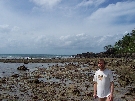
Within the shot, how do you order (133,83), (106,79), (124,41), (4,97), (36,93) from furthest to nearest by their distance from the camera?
1. (124,41)
2. (133,83)
3. (36,93)
4. (4,97)
5. (106,79)

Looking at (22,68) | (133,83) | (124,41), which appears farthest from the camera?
(124,41)

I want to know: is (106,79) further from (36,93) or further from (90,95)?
(36,93)

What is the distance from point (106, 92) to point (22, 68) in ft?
114

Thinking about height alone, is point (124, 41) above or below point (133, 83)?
above

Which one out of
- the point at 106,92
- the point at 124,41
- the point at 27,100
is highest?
the point at 124,41

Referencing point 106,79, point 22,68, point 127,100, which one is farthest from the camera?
point 22,68

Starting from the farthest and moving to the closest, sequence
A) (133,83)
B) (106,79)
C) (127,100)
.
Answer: (133,83), (127,100), (106,79)

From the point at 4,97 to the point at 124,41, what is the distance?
9157cm

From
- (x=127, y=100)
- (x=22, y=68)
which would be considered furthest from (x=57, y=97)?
(x=22, y=68)

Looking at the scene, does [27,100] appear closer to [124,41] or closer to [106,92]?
[106,92]

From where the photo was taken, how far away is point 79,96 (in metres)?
18.3

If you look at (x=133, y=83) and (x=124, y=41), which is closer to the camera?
(x=133, y=83)

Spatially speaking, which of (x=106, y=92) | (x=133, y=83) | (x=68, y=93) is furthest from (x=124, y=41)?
(x=106, y=92)

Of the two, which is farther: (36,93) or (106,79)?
(36,93)
